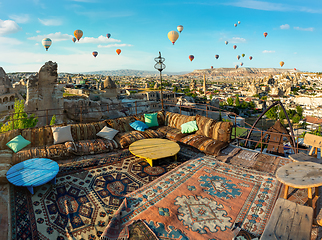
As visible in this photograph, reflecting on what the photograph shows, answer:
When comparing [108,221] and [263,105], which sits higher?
[108,221]

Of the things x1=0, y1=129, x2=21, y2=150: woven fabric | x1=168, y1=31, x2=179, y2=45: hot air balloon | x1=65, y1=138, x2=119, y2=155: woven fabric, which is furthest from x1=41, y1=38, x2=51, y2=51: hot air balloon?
x1=65, y1=138, x2=119, y2=155: woven fabric

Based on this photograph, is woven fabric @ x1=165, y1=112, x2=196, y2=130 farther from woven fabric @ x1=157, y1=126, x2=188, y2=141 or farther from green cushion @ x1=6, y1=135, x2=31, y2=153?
green cushion @ x1=6, y1=135, x2=31, y2=153

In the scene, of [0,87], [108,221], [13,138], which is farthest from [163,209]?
[0,87]

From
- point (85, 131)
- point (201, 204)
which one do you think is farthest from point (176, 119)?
point (201, 204)

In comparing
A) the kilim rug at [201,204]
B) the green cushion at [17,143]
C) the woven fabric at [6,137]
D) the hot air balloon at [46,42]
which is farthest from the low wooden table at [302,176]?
the hot air balloon at [46,42]

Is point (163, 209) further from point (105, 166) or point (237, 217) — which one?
Answer: point (105, 166)

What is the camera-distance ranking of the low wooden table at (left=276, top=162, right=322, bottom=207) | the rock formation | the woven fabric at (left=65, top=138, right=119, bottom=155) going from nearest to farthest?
the low wooden table at (left=276, top=162, right=322, bottom=207) → the woven fabric at (left=65, top=138, right=119, bottom=155) → the rock formation

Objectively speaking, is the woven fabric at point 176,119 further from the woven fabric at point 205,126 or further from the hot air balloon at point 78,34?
the hot air balloon at point 78,34
